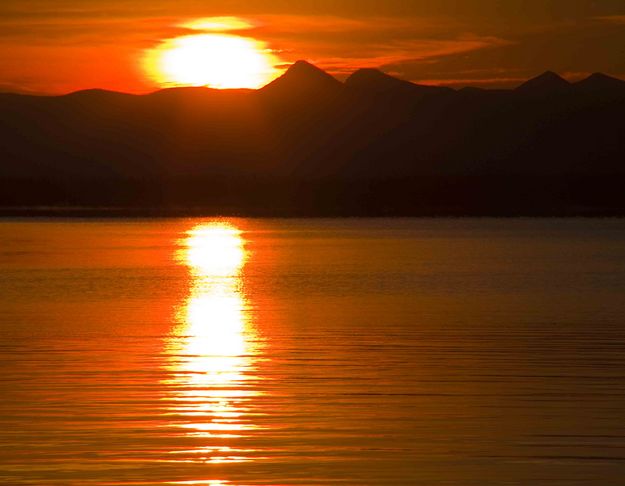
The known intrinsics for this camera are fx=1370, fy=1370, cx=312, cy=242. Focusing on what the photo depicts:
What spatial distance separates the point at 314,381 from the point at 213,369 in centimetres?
206

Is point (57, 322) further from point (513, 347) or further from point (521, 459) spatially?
point (521, 459)

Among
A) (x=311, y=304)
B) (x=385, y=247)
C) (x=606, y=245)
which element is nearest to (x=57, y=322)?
(x=311, y=304)

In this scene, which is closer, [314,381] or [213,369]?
[314,381]

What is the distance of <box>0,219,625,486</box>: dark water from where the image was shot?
12891 mm

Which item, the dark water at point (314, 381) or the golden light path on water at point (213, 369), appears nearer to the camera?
the dark water at point (314, 381)

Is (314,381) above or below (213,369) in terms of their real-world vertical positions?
above

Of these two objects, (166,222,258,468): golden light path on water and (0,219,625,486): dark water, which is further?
(166,222,258,468): golden light path on water

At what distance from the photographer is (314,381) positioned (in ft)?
59.3

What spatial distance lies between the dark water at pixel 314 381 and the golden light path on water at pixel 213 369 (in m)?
0.05

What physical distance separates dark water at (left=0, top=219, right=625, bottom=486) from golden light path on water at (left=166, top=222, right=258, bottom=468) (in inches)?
2.0

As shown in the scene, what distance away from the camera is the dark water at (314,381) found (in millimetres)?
12891

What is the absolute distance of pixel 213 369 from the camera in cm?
1955

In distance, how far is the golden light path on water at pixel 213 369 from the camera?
1433cm

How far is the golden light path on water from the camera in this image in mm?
14328
